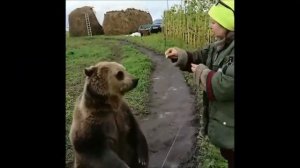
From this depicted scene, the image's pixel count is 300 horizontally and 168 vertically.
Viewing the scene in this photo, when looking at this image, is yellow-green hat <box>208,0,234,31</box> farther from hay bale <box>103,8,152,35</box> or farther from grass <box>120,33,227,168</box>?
hay bale <box>103,8,152,35</box>

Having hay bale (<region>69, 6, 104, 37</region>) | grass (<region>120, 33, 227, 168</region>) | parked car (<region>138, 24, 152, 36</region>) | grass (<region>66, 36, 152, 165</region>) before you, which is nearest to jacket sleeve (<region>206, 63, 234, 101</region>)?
grass (<region>120, 33, 227, 168</region>)

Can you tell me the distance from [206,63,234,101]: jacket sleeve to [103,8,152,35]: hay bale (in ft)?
1.50

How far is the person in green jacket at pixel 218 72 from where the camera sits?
7.16 feet

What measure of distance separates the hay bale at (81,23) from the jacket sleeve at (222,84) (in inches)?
23.5

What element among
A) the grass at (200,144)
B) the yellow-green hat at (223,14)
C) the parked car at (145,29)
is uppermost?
the yellow-green hat at (223,14)

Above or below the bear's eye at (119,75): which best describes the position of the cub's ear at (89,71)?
above

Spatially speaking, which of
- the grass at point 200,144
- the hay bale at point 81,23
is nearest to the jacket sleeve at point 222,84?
the grass at point 200,144

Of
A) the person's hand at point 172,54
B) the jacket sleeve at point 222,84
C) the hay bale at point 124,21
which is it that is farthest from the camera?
the hay bale at point 124,21

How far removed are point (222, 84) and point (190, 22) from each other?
15.4 inches

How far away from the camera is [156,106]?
93.0 inches

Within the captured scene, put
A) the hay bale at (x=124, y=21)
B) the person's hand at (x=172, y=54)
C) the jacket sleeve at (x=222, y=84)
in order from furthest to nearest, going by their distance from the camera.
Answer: the hay bale at (x=124, y=21), the person's hand at (x=172, y=54), the jacket sleeve at (x=222, y=84)

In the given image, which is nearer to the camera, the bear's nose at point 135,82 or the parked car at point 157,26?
the bear's nose at point 135,82

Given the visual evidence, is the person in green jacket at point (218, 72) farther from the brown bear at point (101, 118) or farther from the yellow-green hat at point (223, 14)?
the brown bear at point (101, 118)
